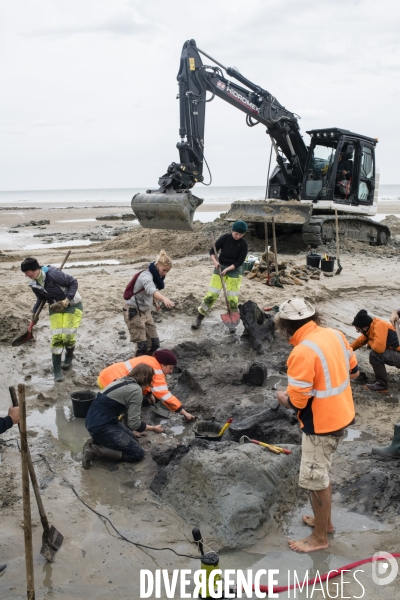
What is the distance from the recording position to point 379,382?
22.6ft

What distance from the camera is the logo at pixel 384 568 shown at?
3.61m

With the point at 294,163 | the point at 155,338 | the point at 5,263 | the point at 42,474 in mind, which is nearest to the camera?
the point at 42,474

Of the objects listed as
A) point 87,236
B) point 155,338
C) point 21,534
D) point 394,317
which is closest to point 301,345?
point 394,317

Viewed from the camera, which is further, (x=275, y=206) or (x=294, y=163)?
(x=294, y=163)

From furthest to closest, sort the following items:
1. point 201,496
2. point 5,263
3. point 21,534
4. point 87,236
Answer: point 87,236 → point 5,263 → point 201,496 → point 21,534

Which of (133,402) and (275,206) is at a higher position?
(275,206)

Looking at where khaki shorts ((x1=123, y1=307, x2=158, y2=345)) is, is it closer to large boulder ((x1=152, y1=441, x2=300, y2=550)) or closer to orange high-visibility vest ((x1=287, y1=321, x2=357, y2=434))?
large boulder ((x1=152, y1=441, x2=300, y2=550))

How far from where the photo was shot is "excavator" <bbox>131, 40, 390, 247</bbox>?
12.6m

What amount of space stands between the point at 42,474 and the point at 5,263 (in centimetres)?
1029

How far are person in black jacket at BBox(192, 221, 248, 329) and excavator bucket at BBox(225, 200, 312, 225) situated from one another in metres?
5.89

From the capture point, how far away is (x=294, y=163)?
1600cm

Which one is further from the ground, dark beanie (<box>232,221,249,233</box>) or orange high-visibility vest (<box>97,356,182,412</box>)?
dark beanie (<box>232,221,249,233</box>)

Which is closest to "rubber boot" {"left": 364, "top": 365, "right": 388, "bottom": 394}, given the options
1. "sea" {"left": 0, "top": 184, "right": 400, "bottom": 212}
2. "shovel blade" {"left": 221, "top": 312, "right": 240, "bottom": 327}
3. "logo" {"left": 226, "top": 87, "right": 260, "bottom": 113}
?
"shovel blade" {"left": 221, "top": 312, "right": 240, "bottom": 327}

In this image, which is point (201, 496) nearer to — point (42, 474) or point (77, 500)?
point (77, 500)
